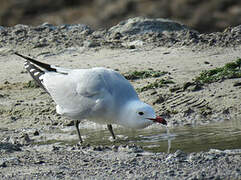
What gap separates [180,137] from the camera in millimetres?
8977

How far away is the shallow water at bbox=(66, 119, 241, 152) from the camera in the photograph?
8.22 m

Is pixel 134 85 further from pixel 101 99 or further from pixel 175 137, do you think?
pixel 101 99

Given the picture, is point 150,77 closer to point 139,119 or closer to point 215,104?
point 215,104

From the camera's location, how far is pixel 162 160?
7.30 metres

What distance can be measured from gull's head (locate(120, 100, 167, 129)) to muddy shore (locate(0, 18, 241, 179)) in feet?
1.13

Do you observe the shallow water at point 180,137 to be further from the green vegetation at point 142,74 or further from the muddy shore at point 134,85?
the green vegetation at point 142,74

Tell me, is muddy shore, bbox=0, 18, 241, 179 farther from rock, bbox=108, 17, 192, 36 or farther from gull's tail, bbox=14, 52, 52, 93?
gull's tail, bbox=14, 52, 52, 93

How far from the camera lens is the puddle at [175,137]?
27.0ft

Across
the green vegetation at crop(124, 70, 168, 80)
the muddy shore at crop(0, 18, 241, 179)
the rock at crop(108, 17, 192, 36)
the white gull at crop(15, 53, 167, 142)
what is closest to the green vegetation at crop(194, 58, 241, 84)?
the muddy shore at crop(0, 18, 241, 179)

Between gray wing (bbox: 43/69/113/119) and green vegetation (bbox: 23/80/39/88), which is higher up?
green vegetation (bbox: 23/80/39/88)

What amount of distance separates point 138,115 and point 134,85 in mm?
3709

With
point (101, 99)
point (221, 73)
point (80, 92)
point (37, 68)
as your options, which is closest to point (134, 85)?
point (221, 73)

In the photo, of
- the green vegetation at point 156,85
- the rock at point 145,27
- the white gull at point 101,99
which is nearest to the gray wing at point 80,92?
the white gull at point 101,99

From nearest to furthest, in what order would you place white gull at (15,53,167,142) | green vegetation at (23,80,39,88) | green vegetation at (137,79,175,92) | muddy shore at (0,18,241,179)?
1. muddy shore at (0,18,241,179)
2. white gull at (15,53,167,142)
3. green vegetation at (137,79,175,92)
4. green vegetation at (23,80,39,88)
